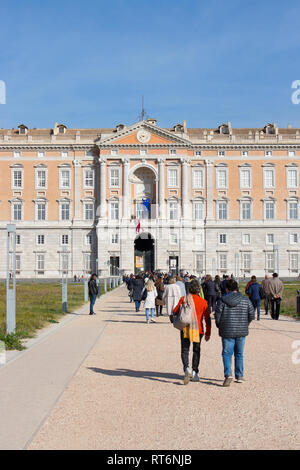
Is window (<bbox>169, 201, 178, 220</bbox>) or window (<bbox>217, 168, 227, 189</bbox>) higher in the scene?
window (<bbox>217, 168, 227, 189</bbox>)

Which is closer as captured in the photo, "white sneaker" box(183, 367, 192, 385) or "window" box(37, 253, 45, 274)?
"white sneaker" box(183, 367, 192, 385)

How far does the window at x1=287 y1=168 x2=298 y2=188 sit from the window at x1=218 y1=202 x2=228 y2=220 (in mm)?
8431

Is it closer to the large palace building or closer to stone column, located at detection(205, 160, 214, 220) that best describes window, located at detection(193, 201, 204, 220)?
the large palace building

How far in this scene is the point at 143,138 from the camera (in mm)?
71812

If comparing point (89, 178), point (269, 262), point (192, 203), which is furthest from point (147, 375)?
point (269, 262)

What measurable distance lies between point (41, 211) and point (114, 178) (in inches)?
403

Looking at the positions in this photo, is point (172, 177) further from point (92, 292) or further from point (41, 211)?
point (92, 292)

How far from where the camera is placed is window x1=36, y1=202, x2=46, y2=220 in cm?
7381

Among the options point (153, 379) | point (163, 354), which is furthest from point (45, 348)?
point (153, 379)

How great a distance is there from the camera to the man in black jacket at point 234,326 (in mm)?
9617

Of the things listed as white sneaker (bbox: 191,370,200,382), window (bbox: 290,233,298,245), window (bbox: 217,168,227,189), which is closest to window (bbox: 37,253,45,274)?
window (bbox: 217,168,227,189)
